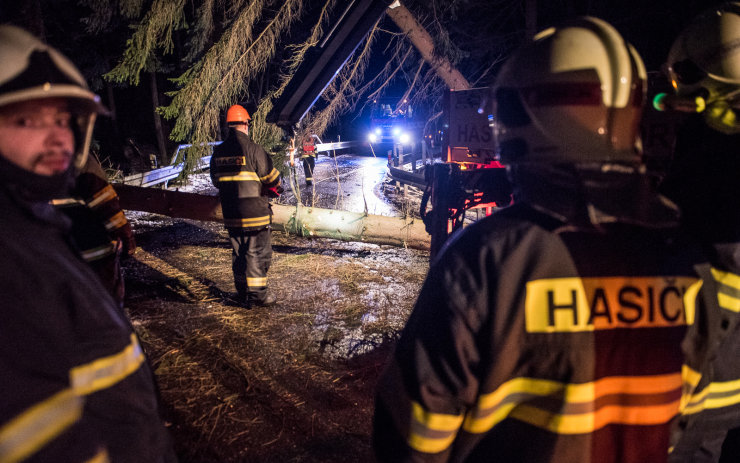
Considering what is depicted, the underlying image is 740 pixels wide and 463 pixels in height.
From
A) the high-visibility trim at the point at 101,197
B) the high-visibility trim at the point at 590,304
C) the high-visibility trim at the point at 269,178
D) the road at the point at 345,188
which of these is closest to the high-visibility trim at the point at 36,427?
the high-visibility trim at the point at 590,304

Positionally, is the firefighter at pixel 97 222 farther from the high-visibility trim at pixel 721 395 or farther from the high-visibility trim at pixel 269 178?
the high-visibility trim at pixel 721 395

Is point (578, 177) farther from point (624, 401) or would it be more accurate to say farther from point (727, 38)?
point (727, 38)

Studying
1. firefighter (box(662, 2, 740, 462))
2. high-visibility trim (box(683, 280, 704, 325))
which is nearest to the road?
firefighter (box(662, 2, 740, 462))

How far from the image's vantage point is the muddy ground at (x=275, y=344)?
9.12 feet

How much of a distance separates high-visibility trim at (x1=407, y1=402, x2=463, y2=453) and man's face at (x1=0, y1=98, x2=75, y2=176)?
1.33 m

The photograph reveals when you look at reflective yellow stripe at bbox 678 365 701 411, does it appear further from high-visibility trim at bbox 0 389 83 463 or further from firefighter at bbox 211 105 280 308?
firefighter at bbox 211 105 280 308

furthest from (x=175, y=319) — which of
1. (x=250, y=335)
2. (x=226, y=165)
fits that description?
(x=226, y=165)

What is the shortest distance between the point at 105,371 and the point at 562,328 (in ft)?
4.38

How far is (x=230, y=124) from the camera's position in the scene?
177 inches

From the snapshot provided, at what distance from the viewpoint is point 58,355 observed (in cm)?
95

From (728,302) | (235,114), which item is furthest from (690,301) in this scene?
(235,114)

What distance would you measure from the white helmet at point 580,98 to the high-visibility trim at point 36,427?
1366mm

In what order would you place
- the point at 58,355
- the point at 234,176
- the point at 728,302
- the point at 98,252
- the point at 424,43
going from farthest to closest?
the point at 424,43 < the point at 234,176 < the point at 98,252 < the point at 728,302 < the point at 58,355

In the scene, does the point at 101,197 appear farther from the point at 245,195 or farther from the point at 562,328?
the point at 562,328
